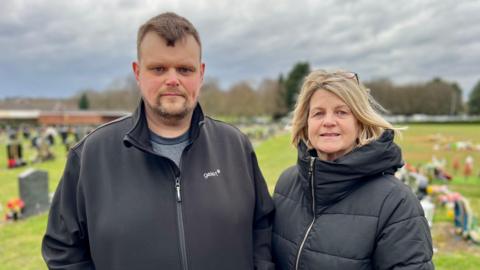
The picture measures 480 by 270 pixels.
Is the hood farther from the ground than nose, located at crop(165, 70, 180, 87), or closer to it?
closer to it

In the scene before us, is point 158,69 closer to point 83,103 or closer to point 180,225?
point 180,225

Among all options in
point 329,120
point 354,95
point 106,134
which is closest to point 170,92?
point 106,134

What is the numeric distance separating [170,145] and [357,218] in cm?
118

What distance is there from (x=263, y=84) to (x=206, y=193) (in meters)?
78.2

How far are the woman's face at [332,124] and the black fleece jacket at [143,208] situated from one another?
59 cm

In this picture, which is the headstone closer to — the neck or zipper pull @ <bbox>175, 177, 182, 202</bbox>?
the neck

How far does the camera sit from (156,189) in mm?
2051

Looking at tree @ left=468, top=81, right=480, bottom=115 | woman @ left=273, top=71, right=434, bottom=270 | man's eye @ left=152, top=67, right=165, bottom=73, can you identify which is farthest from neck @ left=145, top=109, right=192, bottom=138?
tree @ left=468, top=81, right=480, bottom=115

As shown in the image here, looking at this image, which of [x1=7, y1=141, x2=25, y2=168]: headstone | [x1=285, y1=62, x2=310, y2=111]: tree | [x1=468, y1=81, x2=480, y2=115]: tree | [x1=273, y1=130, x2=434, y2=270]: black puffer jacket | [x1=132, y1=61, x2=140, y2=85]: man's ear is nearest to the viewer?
[x1=273, y1=130, x2=434, y2=270]: black puffer jacket

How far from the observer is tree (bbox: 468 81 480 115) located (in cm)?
7969

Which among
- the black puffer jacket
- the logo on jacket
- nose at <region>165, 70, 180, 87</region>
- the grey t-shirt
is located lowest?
the black puffer jacket

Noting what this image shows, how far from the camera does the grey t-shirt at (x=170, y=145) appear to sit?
85.5 inches

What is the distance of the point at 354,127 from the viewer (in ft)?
7.16

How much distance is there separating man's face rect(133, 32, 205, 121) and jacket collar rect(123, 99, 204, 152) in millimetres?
109
